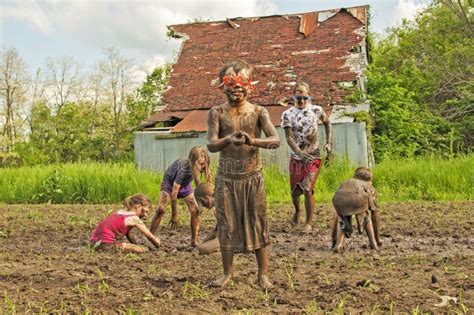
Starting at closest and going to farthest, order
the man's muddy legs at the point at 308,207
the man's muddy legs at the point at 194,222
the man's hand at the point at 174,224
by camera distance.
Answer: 1. the man's muddy legs at the point at 194,222
2. the man's muddy legs at the point at 308,207
3. the man's hand at the point at 174,224

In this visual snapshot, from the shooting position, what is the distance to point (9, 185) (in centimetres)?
1595

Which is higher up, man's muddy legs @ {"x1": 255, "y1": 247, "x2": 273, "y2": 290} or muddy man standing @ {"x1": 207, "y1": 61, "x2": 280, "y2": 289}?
muddy man standing @ {"x1": 207, "y1": 61, "x2": 280, "y2": 289}

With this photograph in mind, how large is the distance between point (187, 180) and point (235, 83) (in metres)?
3.01

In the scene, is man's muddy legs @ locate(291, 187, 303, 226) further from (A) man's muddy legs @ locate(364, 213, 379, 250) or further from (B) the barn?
(B) the barn

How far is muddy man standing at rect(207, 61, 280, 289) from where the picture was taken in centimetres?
514

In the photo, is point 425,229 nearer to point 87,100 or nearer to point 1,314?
point 1,314

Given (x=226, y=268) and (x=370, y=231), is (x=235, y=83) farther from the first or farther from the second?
(x=370, y=231)

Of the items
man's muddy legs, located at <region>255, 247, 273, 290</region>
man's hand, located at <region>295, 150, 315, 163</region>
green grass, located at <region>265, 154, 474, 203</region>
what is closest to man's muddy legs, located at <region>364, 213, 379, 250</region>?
man's hand, located at <region>295, 150, 315, 163</region>

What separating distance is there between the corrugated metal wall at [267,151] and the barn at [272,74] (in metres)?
0.03

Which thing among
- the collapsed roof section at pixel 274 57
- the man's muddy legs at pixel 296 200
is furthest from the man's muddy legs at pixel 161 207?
the collapsed roof section at pixel 274 57

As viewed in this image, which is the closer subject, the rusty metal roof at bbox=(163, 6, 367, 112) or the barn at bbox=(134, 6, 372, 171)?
the barn at bbox=(134, 6, 372, 171)

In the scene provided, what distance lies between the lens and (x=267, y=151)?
17.3 meters

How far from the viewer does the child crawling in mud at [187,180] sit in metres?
7.37

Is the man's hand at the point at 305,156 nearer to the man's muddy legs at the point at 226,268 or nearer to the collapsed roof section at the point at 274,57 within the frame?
the man's muddy legs at the point at 226,268
